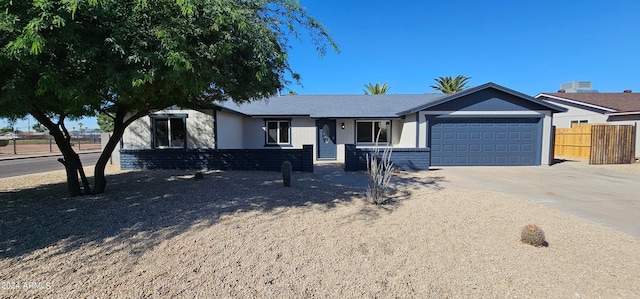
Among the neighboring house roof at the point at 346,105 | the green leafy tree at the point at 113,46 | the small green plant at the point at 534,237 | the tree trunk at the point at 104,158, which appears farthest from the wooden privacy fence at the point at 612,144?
the tree trunk at the point at 104,158

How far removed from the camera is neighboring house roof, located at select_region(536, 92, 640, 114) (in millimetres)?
17531

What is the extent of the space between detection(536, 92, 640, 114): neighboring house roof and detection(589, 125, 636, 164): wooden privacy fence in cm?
399

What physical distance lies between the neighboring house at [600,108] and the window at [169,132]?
2221 cm

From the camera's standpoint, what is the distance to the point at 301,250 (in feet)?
13.1

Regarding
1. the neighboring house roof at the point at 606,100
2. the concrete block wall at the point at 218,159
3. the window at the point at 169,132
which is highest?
the neighboring house roof at the point at 606,100

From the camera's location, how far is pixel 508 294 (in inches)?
120

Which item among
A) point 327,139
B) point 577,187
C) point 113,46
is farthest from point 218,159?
point 577,187

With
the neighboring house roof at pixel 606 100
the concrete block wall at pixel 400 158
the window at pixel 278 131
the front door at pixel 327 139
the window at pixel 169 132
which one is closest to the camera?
the concrete block wall at pixel 400 158

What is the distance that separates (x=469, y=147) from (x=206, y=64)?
12328 millimetres

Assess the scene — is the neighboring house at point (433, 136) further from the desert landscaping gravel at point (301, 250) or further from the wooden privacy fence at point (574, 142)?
the desert landscaping gravel at point (301, 250)

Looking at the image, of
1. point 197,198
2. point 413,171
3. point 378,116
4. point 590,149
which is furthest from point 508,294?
point 590,149

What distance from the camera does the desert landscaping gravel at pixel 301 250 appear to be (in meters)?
3.13

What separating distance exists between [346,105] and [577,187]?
1155cm

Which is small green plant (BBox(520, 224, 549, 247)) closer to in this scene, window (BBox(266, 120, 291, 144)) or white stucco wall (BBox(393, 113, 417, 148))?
white stucco wall (BBox(393, 113, 417, 148))
